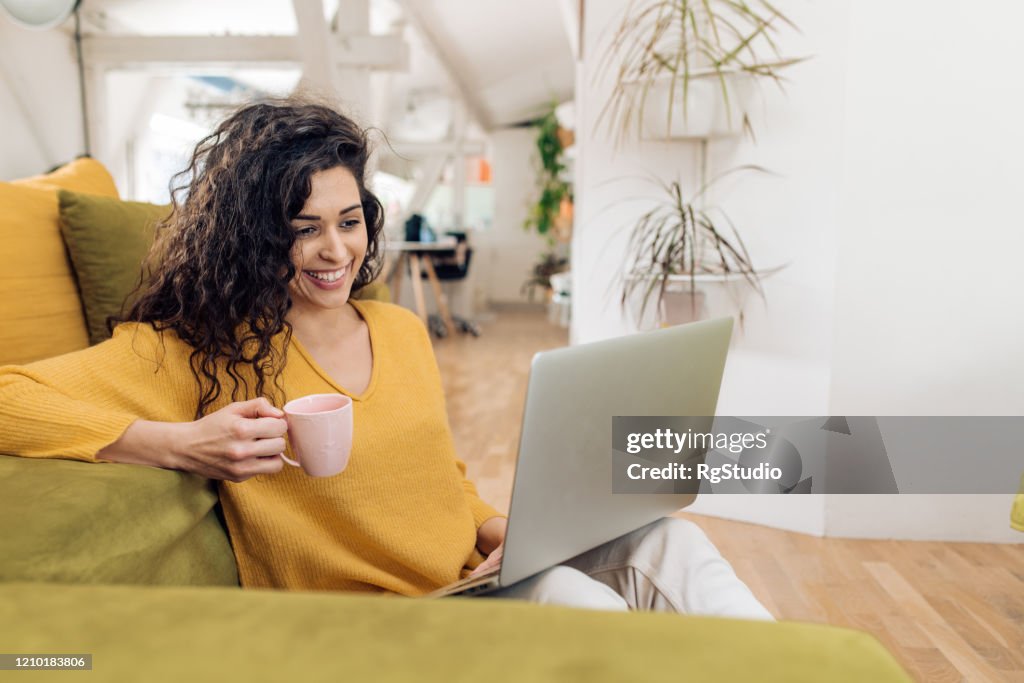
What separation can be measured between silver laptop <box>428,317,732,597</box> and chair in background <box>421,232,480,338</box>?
6.00m

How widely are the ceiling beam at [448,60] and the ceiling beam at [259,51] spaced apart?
6.41ft

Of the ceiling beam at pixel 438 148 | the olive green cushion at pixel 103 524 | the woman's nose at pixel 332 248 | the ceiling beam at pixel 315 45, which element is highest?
the ceiling beam at pixel 315 45

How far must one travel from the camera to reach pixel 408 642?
45cm

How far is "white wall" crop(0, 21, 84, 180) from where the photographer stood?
2430 millimetres

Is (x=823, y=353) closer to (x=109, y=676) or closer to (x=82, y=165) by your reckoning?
(x=82, y=165)

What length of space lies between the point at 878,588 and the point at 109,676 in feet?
6.35

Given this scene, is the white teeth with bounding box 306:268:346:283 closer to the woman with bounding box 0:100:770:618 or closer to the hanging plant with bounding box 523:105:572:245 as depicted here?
the woman with bounding box 0:100:770:618

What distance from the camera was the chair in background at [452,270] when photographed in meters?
6.98

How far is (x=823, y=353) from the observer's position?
7.47 ft

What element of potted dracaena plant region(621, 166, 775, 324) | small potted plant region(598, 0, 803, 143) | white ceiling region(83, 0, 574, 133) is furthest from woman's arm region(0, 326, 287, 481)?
white ceiling region(83, 0, 574, 133)

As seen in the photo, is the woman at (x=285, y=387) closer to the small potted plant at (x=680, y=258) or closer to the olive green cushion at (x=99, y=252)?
the olive green cushion at (x=99, y=252)

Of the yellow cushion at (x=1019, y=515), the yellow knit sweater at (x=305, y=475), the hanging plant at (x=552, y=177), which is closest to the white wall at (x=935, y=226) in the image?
the yellow cushion at (x=1019, y=515)

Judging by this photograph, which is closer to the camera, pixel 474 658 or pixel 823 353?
pixel 474 658

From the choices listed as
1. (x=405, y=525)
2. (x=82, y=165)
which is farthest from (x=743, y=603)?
(x=82, y=165)
